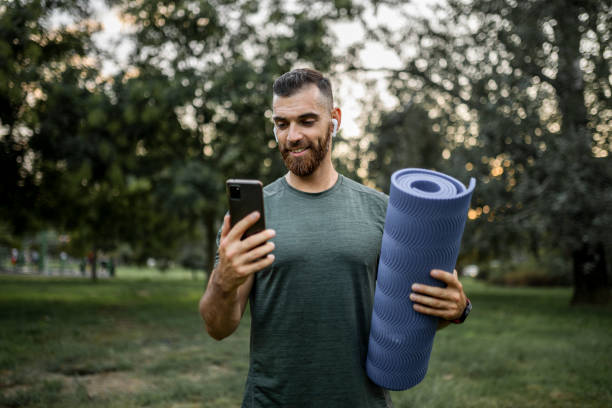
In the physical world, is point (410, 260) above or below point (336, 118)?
below

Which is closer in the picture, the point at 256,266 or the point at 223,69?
the point at 256,266

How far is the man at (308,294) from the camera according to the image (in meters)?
1.94

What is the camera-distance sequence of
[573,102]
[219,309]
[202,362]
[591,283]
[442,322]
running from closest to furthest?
[219,309], [442,322], [202,362], [573,102], [591,283]

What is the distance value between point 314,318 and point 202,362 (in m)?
5.59

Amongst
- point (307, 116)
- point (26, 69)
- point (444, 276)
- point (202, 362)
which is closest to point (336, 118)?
point (307, 116)

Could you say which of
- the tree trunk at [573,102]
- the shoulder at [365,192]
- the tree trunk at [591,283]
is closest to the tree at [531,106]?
the tree trunk at [573,102]

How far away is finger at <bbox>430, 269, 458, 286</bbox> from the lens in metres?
1.68

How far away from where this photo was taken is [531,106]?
394 inches

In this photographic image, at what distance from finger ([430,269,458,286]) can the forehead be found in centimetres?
82

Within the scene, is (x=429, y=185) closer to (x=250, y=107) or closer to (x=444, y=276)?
(x=444, y=276)

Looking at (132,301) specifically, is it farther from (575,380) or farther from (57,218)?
(575,380)

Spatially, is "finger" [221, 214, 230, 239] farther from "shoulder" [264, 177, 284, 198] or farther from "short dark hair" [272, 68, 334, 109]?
"short dark hair" [272, 68, 334, 109]

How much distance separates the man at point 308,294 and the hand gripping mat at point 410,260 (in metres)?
0.14

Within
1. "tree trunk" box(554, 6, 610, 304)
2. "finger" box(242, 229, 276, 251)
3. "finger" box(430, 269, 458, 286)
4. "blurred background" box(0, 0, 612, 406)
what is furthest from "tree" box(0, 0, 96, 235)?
"tree trunk" box(554, 6, 610, 304)
